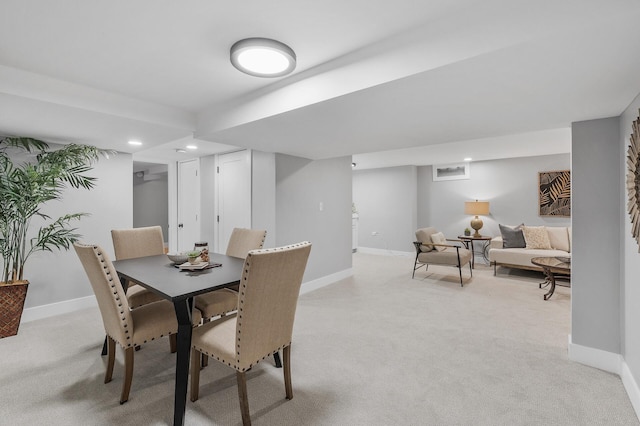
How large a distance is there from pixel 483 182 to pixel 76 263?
6.99m

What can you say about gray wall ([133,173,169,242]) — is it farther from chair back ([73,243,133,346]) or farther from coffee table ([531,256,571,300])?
coffee table ([531,256,571,300])

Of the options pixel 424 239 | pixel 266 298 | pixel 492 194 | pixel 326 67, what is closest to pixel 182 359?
pixel 266 298

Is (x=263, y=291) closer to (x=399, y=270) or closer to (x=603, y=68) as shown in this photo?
(x=603, y=68)

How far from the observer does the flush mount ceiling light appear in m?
1.74

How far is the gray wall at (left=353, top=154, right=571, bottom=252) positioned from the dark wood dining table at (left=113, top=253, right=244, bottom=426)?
5.25 m

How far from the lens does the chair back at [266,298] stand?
1610 millimetres

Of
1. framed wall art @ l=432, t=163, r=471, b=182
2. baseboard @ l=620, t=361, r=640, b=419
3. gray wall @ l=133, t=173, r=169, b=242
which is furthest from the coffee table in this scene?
gray wall @ l=133, t=173, r=169, b=242

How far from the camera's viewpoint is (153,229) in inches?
132

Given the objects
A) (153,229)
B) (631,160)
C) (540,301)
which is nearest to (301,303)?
(153,229)

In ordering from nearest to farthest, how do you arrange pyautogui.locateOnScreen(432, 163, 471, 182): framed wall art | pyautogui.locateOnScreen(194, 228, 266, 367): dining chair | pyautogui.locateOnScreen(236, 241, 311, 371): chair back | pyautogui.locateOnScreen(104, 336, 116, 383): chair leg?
pyautogui.locateOnScreen(236, 241, 311, 371): chair back
pyautogui.locateOnScreen(104, 336, 116, 383): chair leg
pyautogui.locateOnScreen(194, 228, 266, 367): dining chair
pyautogui.locateOnScreen(432, 163, 471, 182): framed wall art

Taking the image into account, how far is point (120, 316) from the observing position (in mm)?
1830

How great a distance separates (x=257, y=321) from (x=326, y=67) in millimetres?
1627

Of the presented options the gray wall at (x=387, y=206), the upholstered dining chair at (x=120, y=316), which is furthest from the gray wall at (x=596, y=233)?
the gray wall at (x=387, y=206)

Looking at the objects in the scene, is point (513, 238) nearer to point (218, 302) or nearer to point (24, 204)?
point (218, 302)
